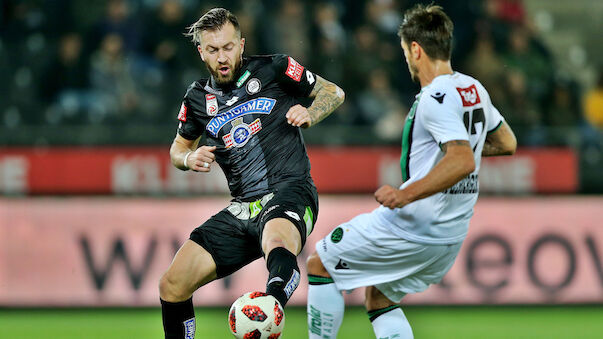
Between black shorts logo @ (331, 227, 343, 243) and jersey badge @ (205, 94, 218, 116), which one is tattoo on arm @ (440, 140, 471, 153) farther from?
jersey badge @ (205, 94, 218, 116)

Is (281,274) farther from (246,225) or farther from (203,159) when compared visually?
(203,159)

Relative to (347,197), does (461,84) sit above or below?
above

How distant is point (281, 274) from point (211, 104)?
1297 mm

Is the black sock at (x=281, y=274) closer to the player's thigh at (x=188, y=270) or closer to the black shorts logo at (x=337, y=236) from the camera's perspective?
the black shorts logo at (x=337, y=236)

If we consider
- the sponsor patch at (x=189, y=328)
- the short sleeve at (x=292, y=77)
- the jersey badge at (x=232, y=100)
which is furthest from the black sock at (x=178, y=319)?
the short sleeve at (x=292, y=77)

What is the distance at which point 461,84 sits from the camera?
174 inches

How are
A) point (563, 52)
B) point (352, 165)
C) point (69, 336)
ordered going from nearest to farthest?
1. point (69, 336)
2. point (352, 165)
3. point (563, 52)

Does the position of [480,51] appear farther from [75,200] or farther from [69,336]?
[69,336]

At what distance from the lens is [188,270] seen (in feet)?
16.5

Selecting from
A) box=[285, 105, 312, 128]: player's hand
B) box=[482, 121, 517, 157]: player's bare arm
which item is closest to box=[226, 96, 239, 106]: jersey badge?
box=[285, 105, 312, 128]: player's hand

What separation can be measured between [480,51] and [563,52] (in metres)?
1.67

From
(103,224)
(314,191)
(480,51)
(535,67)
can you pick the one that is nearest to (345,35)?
(480,51)

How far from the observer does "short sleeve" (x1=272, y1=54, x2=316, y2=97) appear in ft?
17.7

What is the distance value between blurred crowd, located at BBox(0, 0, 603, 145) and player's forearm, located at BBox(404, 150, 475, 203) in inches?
233
